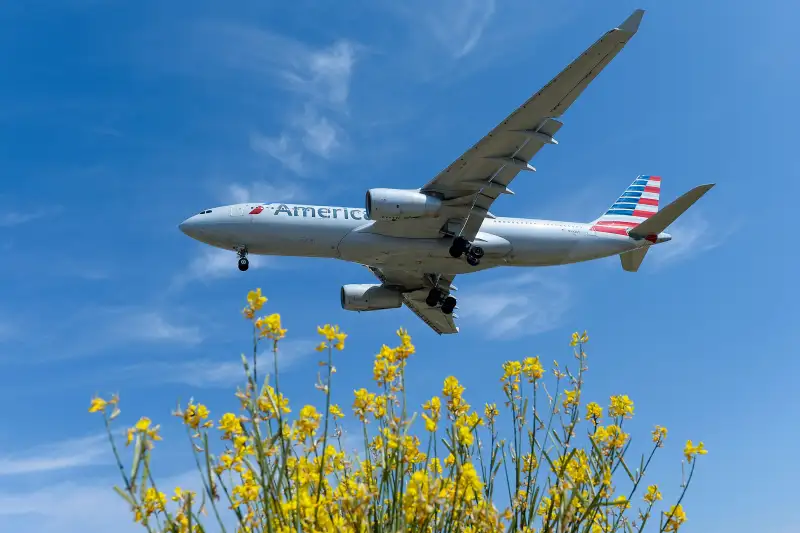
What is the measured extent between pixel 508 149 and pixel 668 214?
8.64 m

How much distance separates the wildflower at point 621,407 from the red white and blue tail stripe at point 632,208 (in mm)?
24559

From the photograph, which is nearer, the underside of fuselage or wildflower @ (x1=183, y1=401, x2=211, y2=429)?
wildflower @ (x1=183, y1=401, x2=211, y2=429)

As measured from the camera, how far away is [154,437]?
4.34 meters

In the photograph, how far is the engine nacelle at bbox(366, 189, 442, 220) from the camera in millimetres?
24547

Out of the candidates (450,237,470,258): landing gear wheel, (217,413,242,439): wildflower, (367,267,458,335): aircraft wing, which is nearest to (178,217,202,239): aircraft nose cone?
(367,267,458,335): aircraft wing

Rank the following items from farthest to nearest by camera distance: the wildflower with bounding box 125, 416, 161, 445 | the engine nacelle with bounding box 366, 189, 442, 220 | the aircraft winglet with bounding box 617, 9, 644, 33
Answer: the engine nacelle with bounding box 366, 189, 442, 220, the aircraft winglet with bounding box 617, 9, 644, 33, the wildflower with bounding box 125, 416, 161, 445

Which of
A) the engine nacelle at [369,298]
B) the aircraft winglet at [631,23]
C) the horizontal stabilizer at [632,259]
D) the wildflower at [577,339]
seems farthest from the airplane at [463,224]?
the wildflower at [577,339]

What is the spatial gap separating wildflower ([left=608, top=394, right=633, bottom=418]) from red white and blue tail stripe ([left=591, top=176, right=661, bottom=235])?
24.6 metres

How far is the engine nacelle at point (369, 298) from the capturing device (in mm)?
31891

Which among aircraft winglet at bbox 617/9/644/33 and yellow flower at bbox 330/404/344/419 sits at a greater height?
aircraft winglet at bbox 617/9/644/33

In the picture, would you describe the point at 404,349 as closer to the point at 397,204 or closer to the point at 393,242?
the point at 397,204

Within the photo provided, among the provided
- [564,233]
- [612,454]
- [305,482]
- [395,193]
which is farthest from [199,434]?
[564,233]

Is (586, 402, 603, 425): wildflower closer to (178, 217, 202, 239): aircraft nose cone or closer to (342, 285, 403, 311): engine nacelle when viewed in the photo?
(178, 217, 202, 239): aircraft nose cone

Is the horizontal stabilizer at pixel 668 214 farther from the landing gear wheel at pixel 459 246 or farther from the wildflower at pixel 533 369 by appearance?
the wildflower at pixel 533 369
